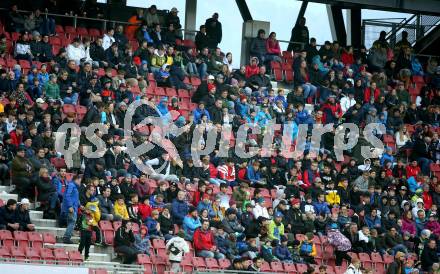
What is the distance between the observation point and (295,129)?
28.4 metres

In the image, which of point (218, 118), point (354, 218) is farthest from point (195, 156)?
point (354, 218)

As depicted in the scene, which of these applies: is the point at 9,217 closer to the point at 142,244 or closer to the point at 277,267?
the point at 142,244

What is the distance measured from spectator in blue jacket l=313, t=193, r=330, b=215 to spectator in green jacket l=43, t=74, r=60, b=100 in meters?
5.76

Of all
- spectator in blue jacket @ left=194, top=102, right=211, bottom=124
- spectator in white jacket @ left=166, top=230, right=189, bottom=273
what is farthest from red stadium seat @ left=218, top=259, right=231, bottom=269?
spectator in blue jacket @ left=194, top=102, right=211, bottom=124

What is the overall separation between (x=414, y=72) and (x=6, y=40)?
10.9 meters

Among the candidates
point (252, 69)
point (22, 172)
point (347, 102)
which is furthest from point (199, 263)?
point (347, 102)

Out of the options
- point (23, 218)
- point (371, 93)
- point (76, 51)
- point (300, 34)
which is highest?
point (300, 34)

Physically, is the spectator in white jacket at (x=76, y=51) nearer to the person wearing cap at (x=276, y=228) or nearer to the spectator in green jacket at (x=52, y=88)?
the spectator in green jacket at (x=52, y=88)

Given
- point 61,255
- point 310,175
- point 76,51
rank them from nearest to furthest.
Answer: point 61,255 → point 310,175 → point 76,51

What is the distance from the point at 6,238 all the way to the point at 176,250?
3.02 m

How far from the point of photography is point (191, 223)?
23984 mm

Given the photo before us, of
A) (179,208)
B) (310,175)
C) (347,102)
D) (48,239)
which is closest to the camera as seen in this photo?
(48,239)

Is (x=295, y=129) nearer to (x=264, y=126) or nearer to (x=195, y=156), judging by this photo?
(x=264, y=126)

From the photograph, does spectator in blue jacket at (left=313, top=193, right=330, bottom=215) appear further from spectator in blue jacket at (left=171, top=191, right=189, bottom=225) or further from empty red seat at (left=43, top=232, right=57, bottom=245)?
empty red seat at (left=43, top=232, right=57, bottom=245)
